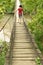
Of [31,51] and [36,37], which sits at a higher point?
[31,51]

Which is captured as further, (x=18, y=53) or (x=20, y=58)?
(x=18, y=53)

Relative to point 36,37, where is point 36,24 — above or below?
above

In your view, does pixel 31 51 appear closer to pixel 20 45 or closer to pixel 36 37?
pixel 20 45

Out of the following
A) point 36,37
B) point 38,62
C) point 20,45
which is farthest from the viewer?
point 36,37

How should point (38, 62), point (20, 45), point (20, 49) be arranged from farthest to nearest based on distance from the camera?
point (20, 45)
point (20, 49)
point (38, 62)

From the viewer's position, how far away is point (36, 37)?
1809 centimetres

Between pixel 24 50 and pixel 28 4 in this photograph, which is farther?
pixel 28 4

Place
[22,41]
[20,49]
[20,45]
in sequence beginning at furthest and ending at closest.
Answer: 1. [22,41]
2. [20,45]
3. [20,49]

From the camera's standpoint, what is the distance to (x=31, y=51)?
11.9 metres

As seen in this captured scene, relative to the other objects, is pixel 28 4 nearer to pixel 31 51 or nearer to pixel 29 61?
pixel 31 51

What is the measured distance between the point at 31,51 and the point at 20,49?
0.75 meters

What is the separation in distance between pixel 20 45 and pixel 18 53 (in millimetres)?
1684

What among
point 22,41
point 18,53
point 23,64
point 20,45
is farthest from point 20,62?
point 22,41

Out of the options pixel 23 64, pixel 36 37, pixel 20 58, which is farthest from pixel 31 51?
pixel 36 37
